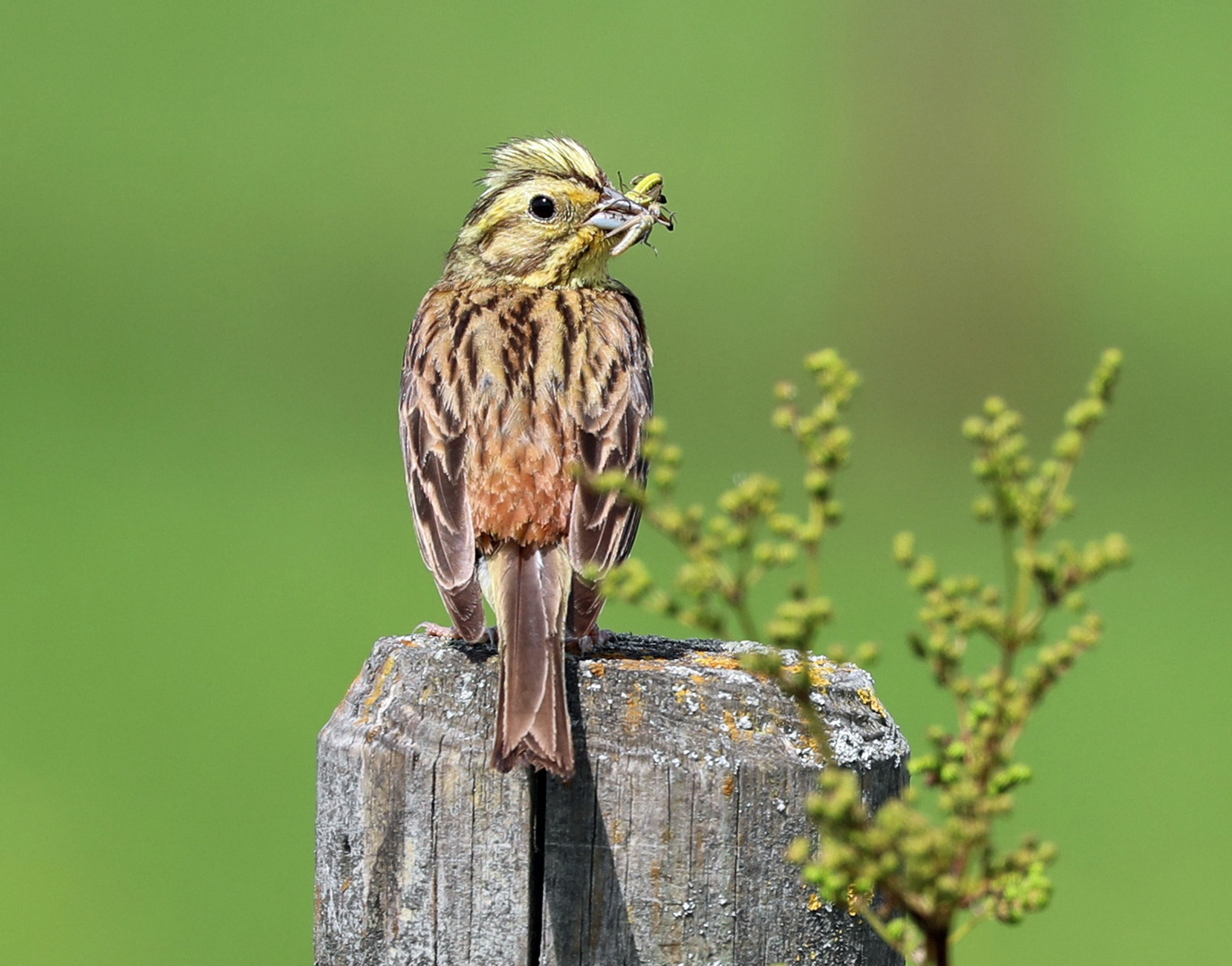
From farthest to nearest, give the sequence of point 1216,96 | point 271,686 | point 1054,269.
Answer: point 1216,96 → point 1054,269 → point 271,686

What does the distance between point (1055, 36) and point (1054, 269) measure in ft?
8.34

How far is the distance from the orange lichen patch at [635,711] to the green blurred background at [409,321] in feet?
18.8

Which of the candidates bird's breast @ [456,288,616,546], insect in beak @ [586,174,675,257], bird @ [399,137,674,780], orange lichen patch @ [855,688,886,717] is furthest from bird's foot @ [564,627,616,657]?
insect in beak @ [586,174,675,257]

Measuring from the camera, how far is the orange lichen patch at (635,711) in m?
3.32

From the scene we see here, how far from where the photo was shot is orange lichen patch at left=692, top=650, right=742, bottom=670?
11.6ft

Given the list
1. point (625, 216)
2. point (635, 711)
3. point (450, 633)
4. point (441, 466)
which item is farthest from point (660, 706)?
point (625, 216)

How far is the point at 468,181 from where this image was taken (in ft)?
71.5

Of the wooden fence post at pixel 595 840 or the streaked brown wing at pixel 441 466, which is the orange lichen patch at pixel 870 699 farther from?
the streaked brown wing at pixel 441 466

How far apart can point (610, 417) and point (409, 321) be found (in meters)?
13.2

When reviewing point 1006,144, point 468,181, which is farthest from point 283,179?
point 1006,144

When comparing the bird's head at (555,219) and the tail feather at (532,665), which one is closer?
the tail feather at (532,665)

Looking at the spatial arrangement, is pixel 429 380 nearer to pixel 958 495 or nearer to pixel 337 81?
pixel 958 495

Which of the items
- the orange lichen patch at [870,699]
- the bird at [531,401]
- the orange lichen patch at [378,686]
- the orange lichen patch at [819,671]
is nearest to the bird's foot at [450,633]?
the bird at [531,401]

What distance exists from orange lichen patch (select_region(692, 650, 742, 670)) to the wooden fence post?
0.12 meters
